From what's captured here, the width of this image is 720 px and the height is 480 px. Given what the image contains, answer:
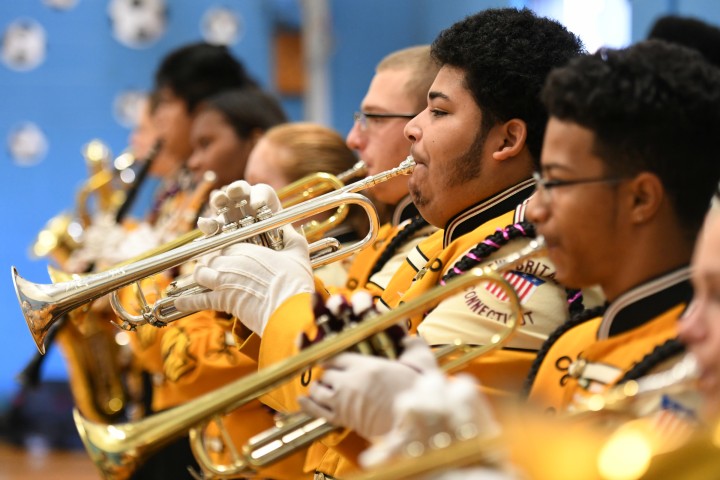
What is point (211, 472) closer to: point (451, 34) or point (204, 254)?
point (204, 254)

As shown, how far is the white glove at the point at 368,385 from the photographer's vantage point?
161 centimetres

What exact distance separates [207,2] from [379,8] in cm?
→ 118

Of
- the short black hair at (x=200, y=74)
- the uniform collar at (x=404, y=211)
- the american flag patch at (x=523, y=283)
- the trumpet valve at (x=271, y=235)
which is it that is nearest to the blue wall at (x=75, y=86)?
the short black hair at (x=200, y=74)

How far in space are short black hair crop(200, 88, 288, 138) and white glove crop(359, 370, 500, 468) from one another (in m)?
3.00

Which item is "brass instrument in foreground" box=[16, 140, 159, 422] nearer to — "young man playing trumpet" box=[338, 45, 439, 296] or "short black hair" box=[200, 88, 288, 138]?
"short black hair" box=[200, 88, 288, 138]

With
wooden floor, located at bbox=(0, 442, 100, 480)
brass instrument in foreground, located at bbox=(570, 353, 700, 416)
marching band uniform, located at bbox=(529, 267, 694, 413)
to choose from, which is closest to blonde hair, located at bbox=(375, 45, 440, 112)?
marching band uniform, located at bbox=(529, 267, 694, 413)

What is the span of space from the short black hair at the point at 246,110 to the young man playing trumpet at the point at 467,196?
203cm

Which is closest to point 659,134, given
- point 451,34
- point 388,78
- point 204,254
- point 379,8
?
point 451,34

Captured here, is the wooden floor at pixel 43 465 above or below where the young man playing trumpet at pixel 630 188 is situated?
above

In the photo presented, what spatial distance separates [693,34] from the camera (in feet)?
10.1

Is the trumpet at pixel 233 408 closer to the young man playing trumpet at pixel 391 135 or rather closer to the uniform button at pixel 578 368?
the uniform button at pixel 578 368

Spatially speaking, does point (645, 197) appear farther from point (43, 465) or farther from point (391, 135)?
point (43, 465)

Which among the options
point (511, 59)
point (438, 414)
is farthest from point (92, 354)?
point (438, 414)

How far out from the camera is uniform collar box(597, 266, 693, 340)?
167 centimetres
